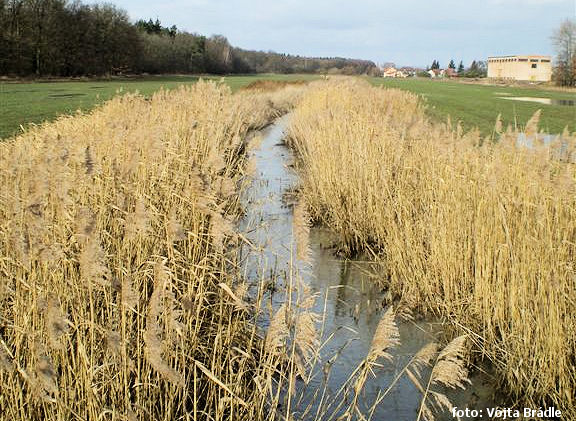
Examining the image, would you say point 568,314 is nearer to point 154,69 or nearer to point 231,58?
point 154,69

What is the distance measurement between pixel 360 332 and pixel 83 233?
344 cm

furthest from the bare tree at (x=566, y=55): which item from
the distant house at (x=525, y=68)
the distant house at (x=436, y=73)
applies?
the distant house at (x=436, y=73)

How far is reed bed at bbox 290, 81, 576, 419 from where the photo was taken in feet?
12.1

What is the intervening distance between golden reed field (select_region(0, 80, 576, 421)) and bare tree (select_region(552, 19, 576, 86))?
73802 mm

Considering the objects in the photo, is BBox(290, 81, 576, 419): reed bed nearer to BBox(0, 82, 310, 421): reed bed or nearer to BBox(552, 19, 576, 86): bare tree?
BBox(0, 82, 310, 421): reed bed

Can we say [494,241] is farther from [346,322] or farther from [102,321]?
[102,321]

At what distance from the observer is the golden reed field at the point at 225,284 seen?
2.33m

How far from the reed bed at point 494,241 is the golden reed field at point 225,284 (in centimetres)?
2

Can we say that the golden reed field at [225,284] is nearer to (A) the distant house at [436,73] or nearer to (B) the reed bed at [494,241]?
(B) the reed bed at [494,241]

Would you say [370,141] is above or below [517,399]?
above

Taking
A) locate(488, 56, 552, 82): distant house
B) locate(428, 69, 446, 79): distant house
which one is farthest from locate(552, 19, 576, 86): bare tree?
locate(428, 69, 446, 79): distant house

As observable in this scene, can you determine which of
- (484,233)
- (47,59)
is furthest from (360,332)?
(47,59)

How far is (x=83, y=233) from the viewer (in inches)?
82.7

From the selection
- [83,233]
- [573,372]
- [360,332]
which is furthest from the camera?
[360,332]
